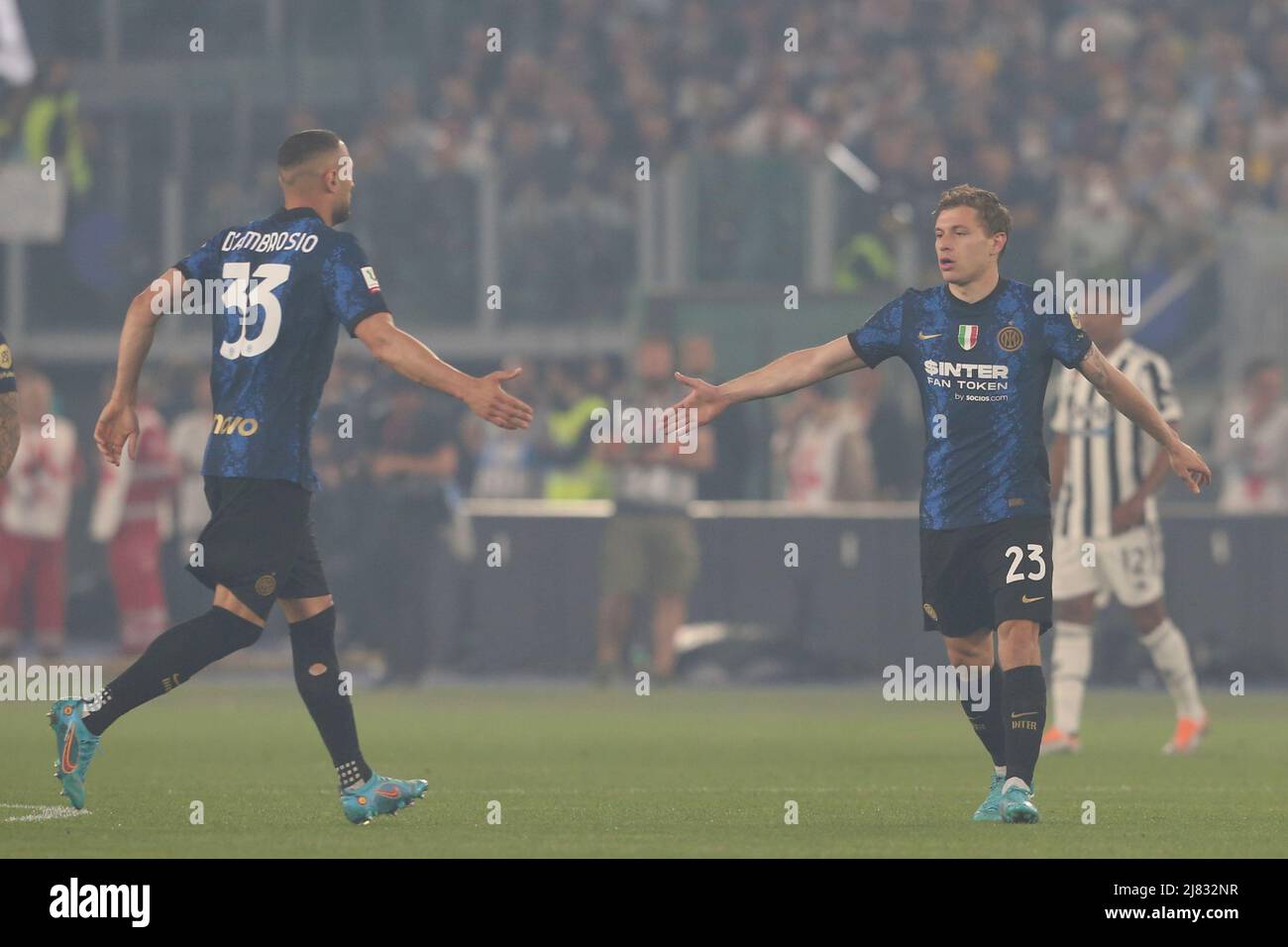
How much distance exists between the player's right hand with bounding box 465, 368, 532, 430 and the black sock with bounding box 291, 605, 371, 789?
3.71ft

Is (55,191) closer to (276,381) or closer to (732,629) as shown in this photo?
(732,629)

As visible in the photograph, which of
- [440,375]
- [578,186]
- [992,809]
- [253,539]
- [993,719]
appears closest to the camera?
[440,375]

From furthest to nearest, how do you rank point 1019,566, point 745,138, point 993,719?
point 745,138 → point 993,719 → point 1019,566

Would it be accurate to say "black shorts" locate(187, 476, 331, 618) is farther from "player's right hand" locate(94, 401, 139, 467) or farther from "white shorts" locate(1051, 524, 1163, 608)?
"white shorts" locate(1051, 524, 1163, 608)

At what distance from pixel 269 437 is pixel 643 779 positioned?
125 inches

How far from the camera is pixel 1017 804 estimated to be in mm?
8695

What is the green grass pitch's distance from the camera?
8.06 meters

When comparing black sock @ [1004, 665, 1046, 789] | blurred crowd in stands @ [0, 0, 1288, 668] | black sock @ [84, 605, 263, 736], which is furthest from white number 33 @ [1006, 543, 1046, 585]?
blurred crowd in stands @ [0, 0, 1288, 668]

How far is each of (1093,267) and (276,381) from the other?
12.9 metres

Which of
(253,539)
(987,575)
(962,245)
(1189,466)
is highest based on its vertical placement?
(962,245)

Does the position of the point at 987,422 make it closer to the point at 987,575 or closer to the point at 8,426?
the point at 987,575

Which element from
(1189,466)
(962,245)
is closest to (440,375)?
(962,245)

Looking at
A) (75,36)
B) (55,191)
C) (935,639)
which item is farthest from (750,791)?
(75,36)

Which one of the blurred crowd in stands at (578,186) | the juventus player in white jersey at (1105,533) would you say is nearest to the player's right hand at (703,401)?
the juventus player in white jersey at (1105,533)
